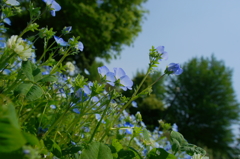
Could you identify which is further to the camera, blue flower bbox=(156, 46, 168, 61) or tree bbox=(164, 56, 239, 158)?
tree bbox=(164, 56, 239, 158)

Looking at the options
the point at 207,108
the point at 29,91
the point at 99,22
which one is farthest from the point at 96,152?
the point at 207,108

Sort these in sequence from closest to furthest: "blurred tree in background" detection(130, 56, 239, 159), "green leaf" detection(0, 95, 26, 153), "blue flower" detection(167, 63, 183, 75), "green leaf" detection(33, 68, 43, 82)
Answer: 1. "green leaf" detection(0, 95, 26, 153)
2. "green leaf" detection(33, 68, 43, 82)
3. "blue flower" detection(167, 63, 183, 75)
4. "blurred tree in background" detection(130, 56, 239, 159)

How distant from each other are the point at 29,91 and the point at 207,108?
60.1ft

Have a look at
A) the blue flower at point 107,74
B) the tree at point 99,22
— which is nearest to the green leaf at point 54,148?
the blue flower at point 107,74

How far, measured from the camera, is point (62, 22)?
11.1 meters

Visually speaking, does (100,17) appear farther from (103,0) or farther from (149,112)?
(149,112)

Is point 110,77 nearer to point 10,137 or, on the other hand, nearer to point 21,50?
point 21,50

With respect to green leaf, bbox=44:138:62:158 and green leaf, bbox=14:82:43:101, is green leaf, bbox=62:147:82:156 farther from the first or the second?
green leaf, bbox=14:82:43:101

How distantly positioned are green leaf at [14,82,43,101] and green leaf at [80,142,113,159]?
0.19 m

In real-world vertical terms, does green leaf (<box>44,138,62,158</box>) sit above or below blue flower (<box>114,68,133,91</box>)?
below

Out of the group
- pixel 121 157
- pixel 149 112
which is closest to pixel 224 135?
pixel 149 112

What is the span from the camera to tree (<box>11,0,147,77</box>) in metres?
10.6

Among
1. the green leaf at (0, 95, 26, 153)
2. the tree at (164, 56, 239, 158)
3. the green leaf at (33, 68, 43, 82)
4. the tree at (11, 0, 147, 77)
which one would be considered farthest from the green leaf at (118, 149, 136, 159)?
the tree at (164, 56, 239, 158)

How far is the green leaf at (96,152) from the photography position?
0.62 m
